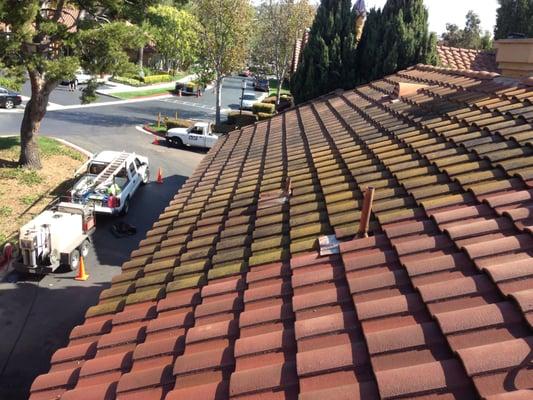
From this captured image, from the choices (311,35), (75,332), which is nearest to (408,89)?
(75,332)

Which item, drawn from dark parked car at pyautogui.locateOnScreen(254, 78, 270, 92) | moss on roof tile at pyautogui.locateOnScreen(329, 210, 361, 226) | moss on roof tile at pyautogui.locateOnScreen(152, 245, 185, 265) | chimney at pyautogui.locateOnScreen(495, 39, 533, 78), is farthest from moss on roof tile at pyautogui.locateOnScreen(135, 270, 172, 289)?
dark parked car at pyautogui.locateOnScreen(254, 78, 270, 92)

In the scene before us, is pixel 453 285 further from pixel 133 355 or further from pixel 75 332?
pixel 75 332

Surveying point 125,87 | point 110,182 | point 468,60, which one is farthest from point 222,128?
point 468,60

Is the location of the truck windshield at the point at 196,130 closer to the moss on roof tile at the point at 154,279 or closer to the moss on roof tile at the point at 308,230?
the moss on roof tile at the point at 154,279

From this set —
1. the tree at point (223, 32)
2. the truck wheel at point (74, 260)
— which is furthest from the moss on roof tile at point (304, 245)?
Answer: the tree at point (223, 32)

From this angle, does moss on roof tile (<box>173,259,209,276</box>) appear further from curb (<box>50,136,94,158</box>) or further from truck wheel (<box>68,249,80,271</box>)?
curb (<box>50,136,94,158</box>)
